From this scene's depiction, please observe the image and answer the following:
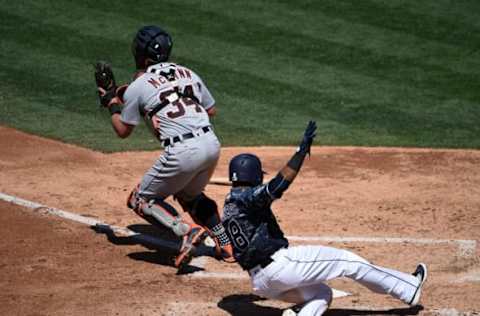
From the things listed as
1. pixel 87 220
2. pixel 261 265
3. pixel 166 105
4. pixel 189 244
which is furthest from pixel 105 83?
pixel 261 265

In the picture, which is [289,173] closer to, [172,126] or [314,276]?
[314,276]

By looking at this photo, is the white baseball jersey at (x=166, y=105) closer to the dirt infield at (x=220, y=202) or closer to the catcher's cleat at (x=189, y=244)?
the catcher's cleat at (x=189, y=244)

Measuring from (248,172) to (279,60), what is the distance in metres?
7.50

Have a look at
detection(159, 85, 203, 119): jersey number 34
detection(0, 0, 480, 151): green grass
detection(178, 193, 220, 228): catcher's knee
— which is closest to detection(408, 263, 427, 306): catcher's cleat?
detection(178, 193, 220, 228): catcher's knee

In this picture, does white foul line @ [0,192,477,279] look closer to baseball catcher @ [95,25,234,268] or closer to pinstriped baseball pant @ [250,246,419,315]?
baseball catcher @ [95,25,234,268]

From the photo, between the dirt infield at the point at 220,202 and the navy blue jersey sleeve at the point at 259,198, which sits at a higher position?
the navy blue jersey sleeve at the point at 259,198

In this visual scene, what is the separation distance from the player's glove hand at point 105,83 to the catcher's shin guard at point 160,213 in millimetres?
864

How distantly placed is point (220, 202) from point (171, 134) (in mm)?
1896

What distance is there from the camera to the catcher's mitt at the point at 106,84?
784 cm

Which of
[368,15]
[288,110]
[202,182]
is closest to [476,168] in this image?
[288,110]

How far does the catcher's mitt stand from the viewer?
784 cm

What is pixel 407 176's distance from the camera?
992 cm

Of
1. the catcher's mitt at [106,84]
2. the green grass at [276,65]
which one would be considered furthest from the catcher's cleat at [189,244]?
the green grass at [276,65]

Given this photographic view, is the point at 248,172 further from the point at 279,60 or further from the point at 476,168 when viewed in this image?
the point at 279,60
